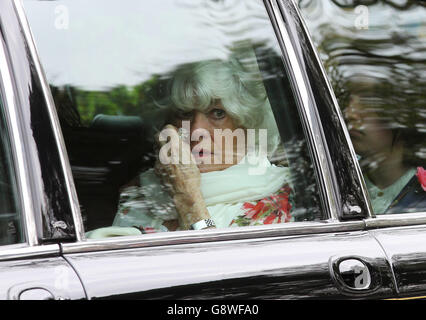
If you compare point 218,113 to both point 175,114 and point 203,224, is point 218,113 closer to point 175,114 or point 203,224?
point 175,114

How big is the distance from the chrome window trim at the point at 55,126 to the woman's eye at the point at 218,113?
0.57m

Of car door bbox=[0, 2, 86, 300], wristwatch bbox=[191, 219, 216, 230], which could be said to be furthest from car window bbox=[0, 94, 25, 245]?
wristwatch bbox=[191, 219, 216, 230]

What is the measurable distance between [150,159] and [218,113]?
27 centimetres

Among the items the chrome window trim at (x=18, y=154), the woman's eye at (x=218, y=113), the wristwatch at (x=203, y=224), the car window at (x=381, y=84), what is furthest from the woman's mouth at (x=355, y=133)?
the chrome window trim at (x=18, y=154)

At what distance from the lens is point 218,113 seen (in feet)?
8.38

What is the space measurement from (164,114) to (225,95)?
0.69ft

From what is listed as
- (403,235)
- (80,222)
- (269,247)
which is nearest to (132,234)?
(80,222)

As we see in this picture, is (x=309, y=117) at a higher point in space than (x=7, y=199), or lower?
higher

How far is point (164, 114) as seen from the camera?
8.11ft

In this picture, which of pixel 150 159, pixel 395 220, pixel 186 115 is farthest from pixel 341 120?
pixel 150 159

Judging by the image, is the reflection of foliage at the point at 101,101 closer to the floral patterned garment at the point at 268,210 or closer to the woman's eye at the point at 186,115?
the woman's eye at the point at 186,115

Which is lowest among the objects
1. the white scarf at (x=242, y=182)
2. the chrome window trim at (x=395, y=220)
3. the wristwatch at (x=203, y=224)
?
the chrome window trim at (x=395, y=220)

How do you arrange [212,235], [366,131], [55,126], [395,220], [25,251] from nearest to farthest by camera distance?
[25,251]
[55,126]
[212,235]
[395,220]
[366,131]

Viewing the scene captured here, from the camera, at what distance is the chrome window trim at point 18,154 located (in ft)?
6.59
